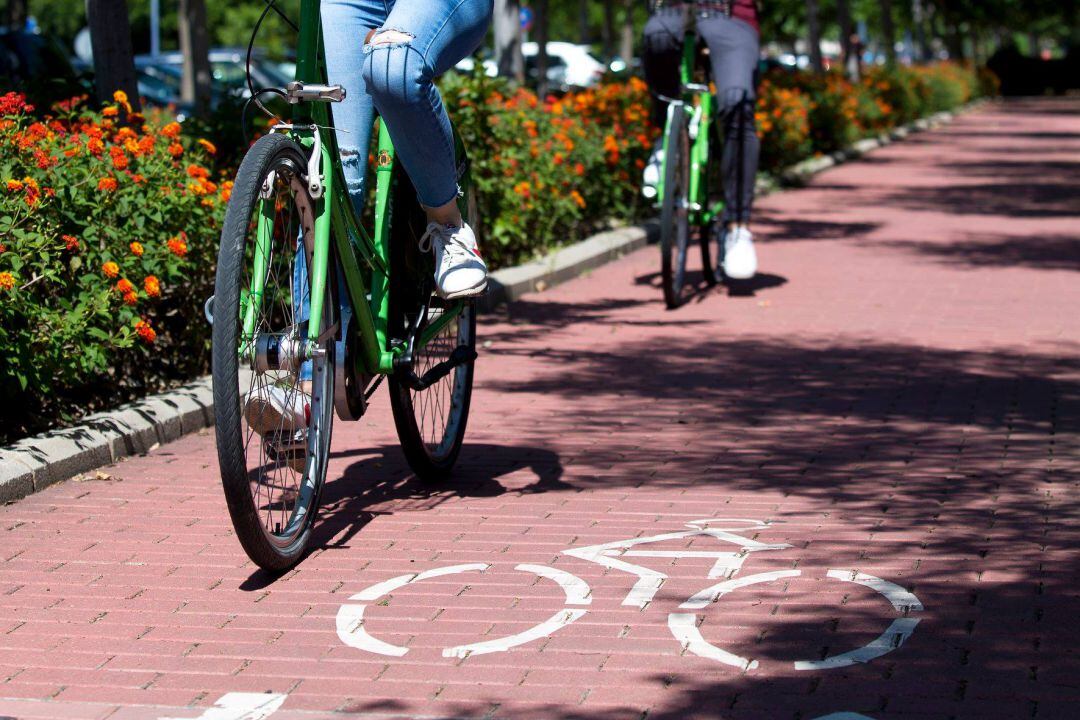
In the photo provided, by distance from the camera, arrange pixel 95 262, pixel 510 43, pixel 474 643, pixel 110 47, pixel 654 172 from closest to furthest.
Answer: pixel 474 643, pixel 95 262, pixel 110 47, pixel 654 172, pixel 510 43

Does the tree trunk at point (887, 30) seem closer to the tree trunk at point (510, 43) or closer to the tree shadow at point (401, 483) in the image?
the tree trunk at point (510, 43)

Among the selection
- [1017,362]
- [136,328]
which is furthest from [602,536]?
[1017,362]

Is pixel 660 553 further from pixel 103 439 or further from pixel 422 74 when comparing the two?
pixel 103 439

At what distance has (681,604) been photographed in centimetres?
410

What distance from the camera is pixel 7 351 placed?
5.47m

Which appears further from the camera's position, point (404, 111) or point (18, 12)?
point (18, 12)

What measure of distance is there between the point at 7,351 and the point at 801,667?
3061mm

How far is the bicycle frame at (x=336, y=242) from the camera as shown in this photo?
426cm

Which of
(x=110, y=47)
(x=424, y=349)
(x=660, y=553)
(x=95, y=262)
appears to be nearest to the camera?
(x=660, y=553)

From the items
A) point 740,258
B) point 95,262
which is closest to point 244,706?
point 95,262

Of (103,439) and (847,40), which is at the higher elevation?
(847,40)

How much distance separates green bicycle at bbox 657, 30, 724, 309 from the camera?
911cm

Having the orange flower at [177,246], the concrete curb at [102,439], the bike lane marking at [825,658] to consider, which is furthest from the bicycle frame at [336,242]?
the orange flower at [177,246]

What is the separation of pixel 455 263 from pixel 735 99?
5.00 meters
